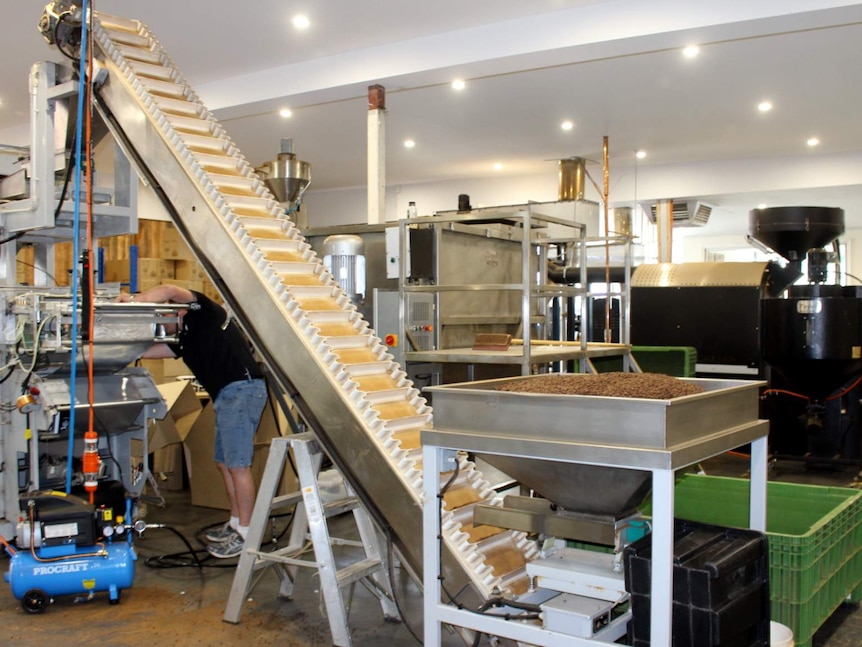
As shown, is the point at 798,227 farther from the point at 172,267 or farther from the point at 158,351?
the point at 172,267

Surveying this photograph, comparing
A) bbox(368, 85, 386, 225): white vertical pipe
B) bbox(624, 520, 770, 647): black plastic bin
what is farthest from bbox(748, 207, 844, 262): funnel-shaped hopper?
bbox(624, 520, 770, 647): black plastic bin

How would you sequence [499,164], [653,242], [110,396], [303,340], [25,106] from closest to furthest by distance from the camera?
[303,340] → [110,396] → [25,106] → [499,164] → [653,242]

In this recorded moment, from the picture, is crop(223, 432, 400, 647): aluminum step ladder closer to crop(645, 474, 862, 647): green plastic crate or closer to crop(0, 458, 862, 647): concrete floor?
crop(0, 458, 862, 647): concrete floor

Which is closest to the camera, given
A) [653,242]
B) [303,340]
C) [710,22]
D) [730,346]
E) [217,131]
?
[303,340]

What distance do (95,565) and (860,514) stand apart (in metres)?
3.14

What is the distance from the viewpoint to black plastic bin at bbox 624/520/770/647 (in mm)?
2004

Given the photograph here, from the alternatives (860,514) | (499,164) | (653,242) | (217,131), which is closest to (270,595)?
(217,131)

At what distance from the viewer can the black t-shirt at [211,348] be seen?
4.00 meters

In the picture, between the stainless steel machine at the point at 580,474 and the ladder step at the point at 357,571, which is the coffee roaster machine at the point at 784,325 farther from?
the ladder step at the point at 357,571

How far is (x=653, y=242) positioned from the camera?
1202cm

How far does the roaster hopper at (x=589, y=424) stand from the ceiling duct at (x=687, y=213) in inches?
352

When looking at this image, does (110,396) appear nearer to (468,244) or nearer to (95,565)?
(95,565)

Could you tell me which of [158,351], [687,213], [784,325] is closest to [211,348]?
[158,351]

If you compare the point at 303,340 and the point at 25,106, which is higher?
the point at 25,106
